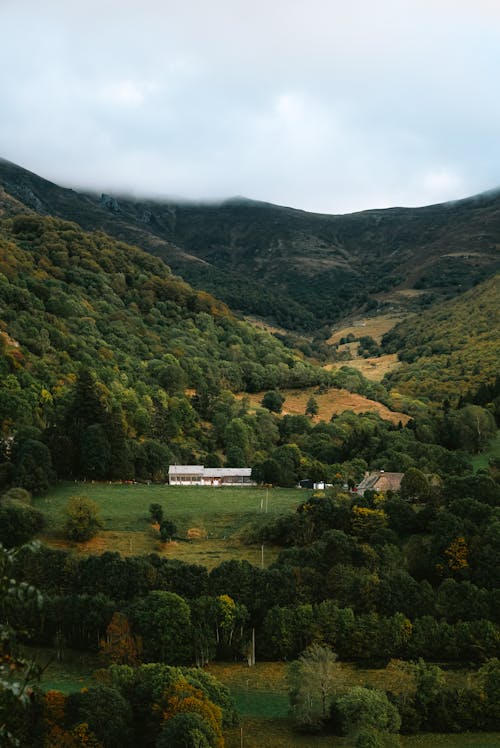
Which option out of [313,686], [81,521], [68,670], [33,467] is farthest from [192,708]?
[33,467]

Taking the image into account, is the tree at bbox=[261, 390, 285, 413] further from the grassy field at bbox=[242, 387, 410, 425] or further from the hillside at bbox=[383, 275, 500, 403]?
the hillside at bbox=[383, 275, 500, 403]

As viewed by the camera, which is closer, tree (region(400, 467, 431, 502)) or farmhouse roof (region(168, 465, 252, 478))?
tree (region(400, 467, 431, 502))

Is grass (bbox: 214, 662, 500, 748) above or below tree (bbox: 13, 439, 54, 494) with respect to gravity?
below

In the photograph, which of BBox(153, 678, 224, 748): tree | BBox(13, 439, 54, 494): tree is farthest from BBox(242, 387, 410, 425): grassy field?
BBox(153, 678, 224, 748): tree

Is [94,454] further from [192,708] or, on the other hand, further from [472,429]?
[472,429]

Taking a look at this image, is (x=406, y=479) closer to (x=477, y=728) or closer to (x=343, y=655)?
(x=343, y=655)

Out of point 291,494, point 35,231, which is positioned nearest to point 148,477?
point 291,494

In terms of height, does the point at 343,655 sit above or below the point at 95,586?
below
